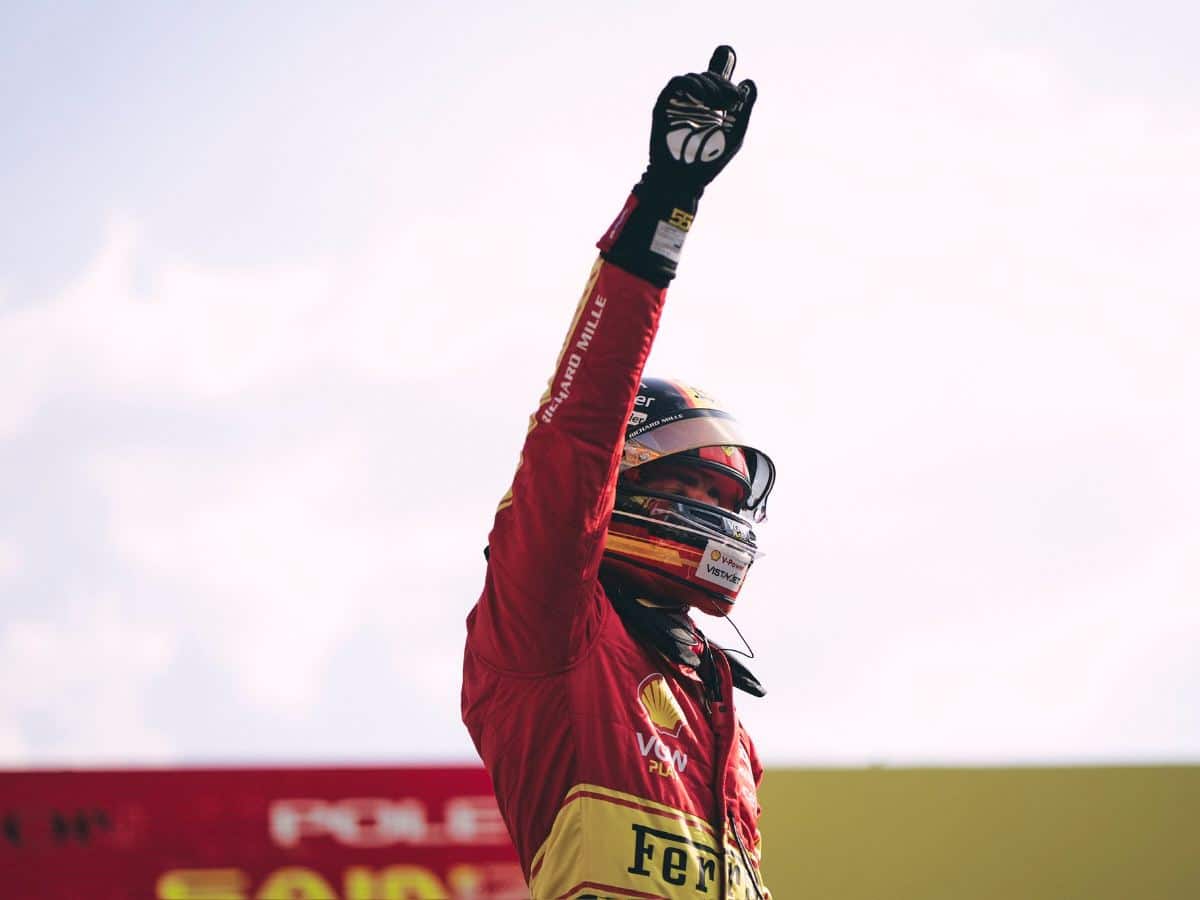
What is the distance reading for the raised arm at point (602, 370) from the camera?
3.21m

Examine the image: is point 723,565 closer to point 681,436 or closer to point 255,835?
point 681,436


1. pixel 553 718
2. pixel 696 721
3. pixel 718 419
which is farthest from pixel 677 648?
pixel 718 419

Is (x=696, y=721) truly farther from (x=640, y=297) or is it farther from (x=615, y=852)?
(x=640, y=297)

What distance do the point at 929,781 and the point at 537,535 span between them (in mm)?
3890

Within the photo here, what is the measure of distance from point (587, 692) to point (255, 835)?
2.43 m

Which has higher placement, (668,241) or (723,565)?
(668,241)

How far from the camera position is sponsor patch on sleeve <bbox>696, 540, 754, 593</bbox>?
4.04 m

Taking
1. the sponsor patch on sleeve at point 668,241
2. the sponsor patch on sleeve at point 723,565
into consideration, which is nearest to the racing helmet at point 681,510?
the sponsor patch on sleeve at point 723,565

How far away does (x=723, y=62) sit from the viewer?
3.40 m

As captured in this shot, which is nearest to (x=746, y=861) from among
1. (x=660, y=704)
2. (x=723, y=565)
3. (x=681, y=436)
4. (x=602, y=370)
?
(x=660, y=704)

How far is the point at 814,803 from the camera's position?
6.48 meters

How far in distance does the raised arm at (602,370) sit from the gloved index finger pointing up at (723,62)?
65 millimetres

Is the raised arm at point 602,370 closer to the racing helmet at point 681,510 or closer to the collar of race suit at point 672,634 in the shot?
the collar of race suit at point 672,634

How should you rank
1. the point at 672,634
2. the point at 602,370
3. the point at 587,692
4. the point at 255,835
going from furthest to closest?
the point at 255,835 → the point at 672,634 → the point at 587,692 → the point at 602,370
